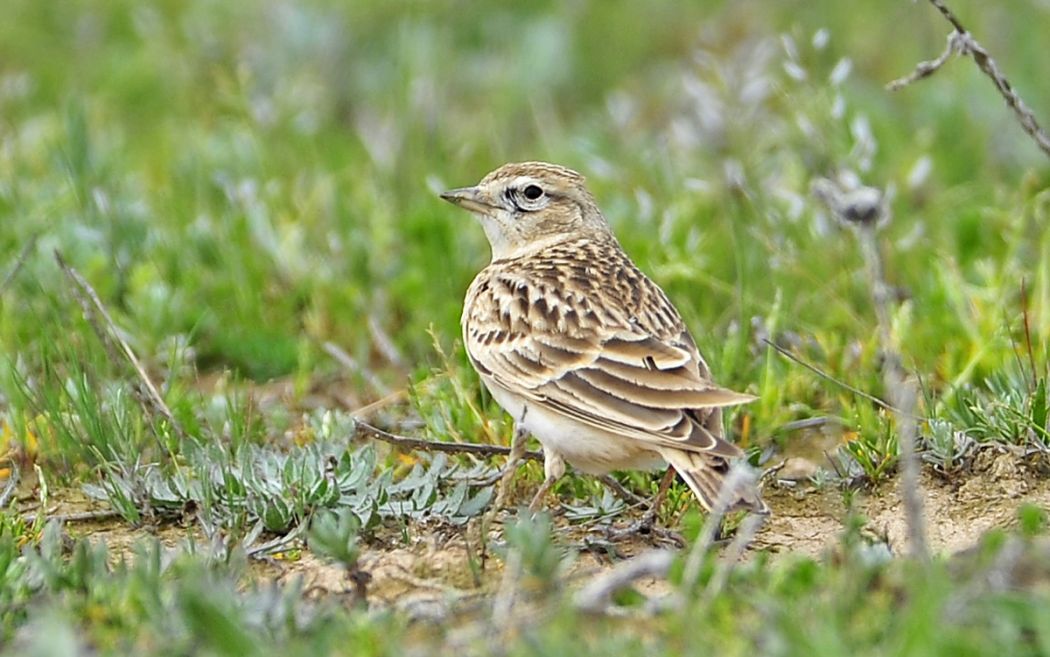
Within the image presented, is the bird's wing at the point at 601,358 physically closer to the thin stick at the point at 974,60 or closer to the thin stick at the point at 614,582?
the thin stick at the point at 614,582

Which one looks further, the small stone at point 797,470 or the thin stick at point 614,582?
the small stone at point 797,470

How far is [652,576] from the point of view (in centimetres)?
425

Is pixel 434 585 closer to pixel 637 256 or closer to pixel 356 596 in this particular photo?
pixel 356 596

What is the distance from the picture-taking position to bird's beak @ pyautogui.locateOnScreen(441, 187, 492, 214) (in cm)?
604

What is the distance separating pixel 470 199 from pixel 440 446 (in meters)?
1.44

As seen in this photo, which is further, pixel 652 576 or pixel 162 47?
pixel 162 47

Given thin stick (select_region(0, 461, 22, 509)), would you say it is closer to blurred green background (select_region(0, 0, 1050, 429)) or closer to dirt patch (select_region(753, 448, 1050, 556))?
blurred green background (select_region(0, 0, 1050, 429))

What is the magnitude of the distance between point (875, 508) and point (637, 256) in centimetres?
219

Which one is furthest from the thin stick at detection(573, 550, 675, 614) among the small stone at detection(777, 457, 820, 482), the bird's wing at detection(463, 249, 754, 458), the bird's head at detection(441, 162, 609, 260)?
the bird's head at detection(441, 162, 609, 260)

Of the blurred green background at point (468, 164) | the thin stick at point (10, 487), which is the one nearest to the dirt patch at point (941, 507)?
the blurred green background at point (468, 164)

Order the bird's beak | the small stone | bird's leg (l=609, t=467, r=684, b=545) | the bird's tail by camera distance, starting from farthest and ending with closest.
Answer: the bird's beak
the small stone
bird's leg (l=609, t=467, r=684, b=545)
the bird's tail

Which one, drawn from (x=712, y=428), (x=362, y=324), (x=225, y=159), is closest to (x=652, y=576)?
(x=712, y=428)

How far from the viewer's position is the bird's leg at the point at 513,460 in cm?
483

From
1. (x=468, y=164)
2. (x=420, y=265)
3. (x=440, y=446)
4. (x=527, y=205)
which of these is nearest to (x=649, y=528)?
(x=440, y=446)
